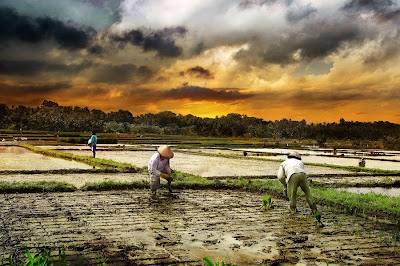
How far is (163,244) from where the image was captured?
A: 5.16 meters

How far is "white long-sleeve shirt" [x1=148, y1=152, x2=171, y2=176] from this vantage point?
898 cm

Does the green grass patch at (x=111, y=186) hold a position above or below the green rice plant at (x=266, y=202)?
below

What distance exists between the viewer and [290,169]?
23.1 ft

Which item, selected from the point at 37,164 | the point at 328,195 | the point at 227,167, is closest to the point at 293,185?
the point at 328,195

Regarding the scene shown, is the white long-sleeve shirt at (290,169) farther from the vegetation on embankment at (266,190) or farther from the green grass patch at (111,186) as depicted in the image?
the green grass patch at (111,186)

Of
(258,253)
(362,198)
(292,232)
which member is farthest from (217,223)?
(362,198)

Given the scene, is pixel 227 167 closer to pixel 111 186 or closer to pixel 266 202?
pixel 111 186

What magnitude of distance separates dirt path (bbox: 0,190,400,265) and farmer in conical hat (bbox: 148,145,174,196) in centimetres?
67

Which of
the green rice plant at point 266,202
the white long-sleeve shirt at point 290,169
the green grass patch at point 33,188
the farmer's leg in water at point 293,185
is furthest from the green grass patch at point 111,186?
the farmer's leg in water at point 293,185

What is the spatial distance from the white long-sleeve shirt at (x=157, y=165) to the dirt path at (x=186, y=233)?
0.77 metres

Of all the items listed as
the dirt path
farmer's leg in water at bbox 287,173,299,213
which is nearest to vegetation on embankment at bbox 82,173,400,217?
the dirt path

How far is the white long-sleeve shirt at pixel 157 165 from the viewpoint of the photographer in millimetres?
8977

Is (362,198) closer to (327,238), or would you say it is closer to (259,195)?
(259,195)

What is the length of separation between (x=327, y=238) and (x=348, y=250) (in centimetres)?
58
